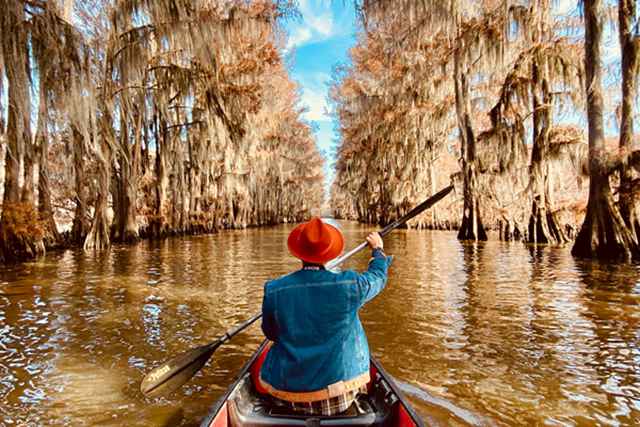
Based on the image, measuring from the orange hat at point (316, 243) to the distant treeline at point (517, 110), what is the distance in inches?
409

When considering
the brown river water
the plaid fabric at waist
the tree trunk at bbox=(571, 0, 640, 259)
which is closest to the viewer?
the plaid fabric at waist

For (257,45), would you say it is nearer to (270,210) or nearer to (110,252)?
(110,252)

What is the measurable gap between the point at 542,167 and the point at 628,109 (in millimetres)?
4481

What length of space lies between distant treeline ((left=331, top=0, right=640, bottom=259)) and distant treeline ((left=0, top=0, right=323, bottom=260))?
21.6 ft

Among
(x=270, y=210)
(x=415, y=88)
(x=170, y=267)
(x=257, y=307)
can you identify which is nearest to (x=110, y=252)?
(x=170, y=267)

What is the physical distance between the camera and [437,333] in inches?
227

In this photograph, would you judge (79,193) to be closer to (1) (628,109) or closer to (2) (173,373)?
(2) (173,373)

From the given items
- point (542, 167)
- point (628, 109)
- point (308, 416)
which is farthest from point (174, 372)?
point (542, 167)

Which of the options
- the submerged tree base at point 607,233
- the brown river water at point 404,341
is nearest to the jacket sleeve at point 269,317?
the brown river water at point 404,341

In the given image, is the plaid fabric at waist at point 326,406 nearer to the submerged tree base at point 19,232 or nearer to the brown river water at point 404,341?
the brown river water at point 404,341

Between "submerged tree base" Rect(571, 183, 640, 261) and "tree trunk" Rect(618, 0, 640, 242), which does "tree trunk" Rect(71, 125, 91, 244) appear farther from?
"tree trunk" Rect(618, 0, 640, 242)

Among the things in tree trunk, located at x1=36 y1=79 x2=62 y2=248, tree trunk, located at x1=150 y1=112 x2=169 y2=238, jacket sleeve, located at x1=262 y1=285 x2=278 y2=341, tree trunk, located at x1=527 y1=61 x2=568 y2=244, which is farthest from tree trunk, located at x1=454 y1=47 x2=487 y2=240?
jacket sleeve, located at x1=262 y1=285 x2=278 y2=341

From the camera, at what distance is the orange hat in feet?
8.88

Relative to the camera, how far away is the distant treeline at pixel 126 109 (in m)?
10.4
